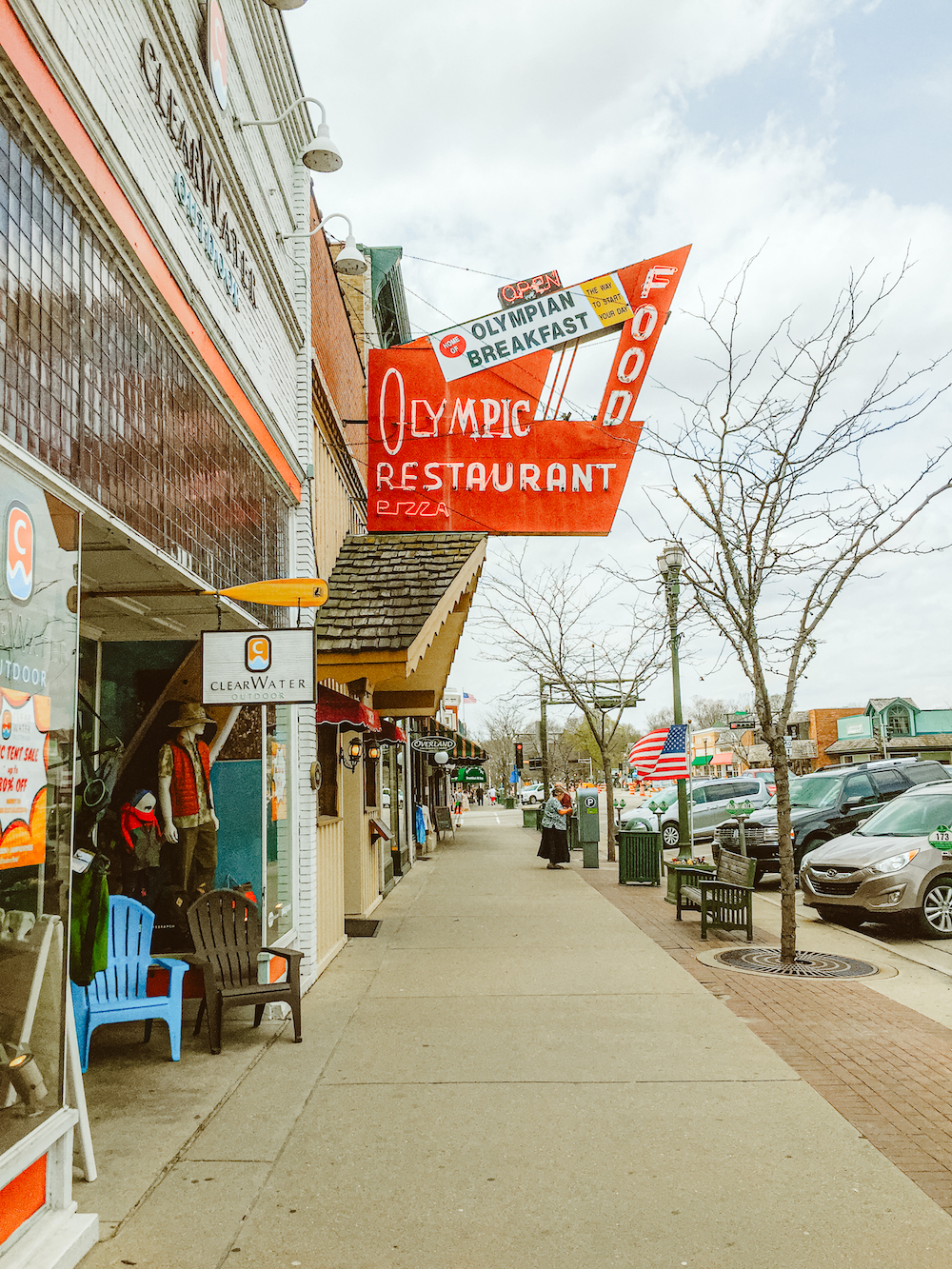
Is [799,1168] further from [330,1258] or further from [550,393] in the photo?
[550,393]

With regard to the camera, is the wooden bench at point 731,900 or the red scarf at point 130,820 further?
the wooden bench at point 731,900

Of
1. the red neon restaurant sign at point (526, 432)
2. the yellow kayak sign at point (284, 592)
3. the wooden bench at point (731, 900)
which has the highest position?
the red neon restaurant sign at point (526, 432)

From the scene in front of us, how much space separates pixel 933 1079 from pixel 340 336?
32.8 feet

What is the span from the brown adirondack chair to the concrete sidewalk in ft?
1.07

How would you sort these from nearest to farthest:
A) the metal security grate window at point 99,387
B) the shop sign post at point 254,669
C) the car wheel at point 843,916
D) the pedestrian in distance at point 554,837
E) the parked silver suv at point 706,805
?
the metal security grate window at point 99,387, the shop sign post at point 254,669, the car wheel at point 843,916, the pedestrian in distance at point 554,837, the parked silver suv at point 706,805

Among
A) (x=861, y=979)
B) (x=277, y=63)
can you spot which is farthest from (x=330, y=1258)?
(x=277, y=63)

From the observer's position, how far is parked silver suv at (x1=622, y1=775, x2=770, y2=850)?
75.7 ft

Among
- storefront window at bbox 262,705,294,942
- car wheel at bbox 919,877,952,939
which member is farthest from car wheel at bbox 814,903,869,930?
storefront window at bbox 262,705,294,942

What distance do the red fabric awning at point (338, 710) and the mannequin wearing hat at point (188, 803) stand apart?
92.3 inches

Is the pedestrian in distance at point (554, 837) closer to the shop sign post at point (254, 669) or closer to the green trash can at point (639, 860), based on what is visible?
the green trash can at point (639, 860)

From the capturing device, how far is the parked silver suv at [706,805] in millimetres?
23062

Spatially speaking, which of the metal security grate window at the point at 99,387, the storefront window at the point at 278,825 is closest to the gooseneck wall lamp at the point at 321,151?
the metal security grate window at the point at 99,387

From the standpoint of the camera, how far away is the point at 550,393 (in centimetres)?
1009

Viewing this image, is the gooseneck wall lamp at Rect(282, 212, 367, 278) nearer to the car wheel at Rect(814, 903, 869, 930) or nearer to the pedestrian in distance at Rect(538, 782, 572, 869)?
the car wheel at Rect(814, 903, 869, 930)
